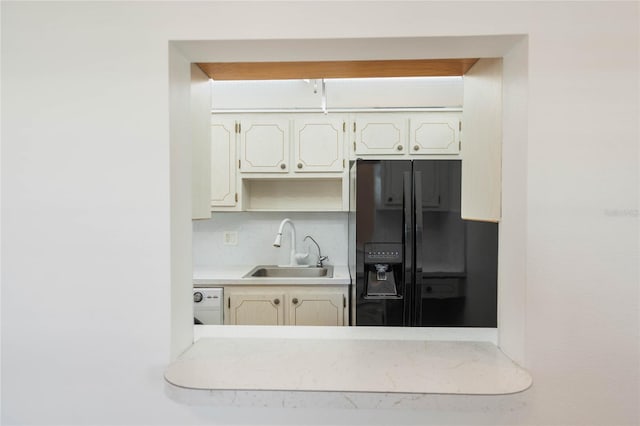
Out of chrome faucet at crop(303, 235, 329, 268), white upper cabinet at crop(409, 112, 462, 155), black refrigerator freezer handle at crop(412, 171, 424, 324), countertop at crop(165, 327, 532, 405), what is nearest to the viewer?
countertop at crop(165, 327, 532, 405)

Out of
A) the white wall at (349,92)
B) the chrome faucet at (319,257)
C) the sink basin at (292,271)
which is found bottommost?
the sink basin at (292,271)

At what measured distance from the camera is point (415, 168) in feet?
6.72

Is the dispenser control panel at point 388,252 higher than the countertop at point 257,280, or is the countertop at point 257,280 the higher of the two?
the dispenser control panel at point 388,252

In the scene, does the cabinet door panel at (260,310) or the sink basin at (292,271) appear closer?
the cabinet door panel at (260,310)

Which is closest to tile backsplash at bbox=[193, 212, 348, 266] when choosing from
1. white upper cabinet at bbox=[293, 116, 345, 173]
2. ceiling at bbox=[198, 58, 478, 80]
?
white upper cabinet at bbox=[293, 116, 345, 173]

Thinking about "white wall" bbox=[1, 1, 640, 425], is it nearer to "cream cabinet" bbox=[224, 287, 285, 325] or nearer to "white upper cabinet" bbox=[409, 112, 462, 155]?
"cream cabinet" bbox=[224, 287, 285, 325]

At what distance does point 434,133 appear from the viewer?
2.54 m

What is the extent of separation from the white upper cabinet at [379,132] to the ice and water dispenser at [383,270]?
821mm

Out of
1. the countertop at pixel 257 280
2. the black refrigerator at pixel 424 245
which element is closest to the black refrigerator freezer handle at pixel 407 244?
the black refrigerator at pixel 424 245

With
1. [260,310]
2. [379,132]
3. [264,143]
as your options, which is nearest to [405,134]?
[379,132]

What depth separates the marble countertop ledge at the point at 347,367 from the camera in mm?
756

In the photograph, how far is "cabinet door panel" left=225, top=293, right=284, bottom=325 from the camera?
2.38 meters

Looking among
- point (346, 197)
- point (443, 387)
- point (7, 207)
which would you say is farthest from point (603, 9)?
point (346, 197)

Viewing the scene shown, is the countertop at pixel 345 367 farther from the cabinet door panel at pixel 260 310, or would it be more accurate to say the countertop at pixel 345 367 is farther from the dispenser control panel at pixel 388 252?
the cabinet door panel at pixel 260 310
